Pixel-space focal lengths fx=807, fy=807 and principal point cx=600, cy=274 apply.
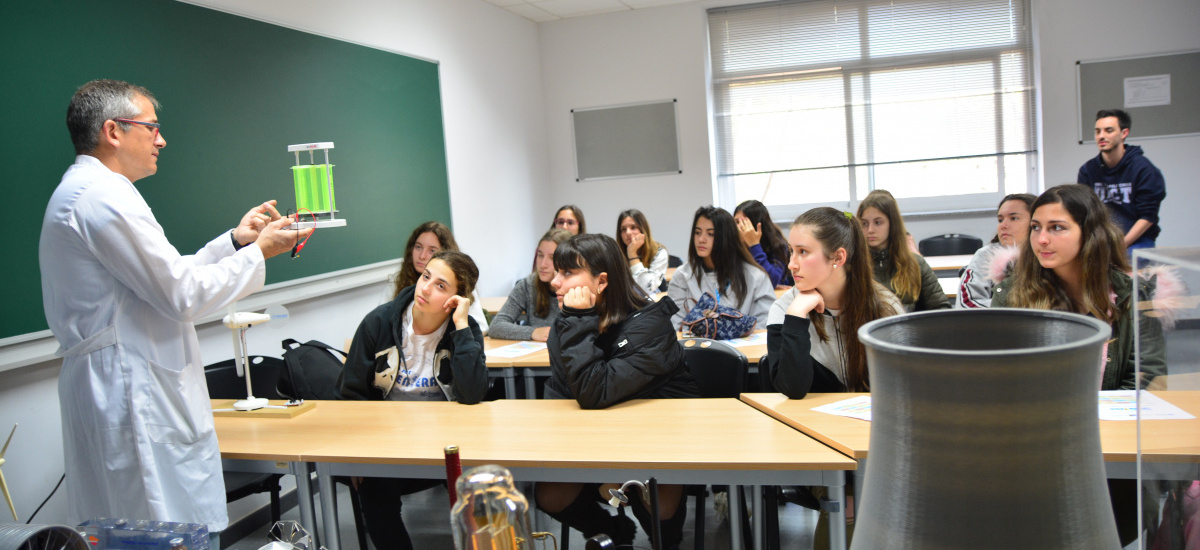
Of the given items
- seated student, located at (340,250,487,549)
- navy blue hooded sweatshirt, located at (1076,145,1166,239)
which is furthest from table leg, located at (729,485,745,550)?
navy blue hooded sweatshirt, located at (1076,145,1166,239)

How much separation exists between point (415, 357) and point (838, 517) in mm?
1619

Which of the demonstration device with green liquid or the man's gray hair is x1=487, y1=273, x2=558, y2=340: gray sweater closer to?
the demonstration device with green liquid

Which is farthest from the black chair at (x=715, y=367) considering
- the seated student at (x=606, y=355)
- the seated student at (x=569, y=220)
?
the seated student at (x=569, y=220)

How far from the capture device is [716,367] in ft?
9.37

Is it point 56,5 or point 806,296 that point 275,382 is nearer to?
point 56,5

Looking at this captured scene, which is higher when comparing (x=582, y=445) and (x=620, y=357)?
(x=620, y=357)

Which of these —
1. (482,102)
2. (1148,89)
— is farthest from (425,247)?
(1148,89)

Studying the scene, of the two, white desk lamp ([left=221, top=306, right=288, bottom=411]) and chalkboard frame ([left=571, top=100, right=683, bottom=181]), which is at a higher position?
chalkboard frame ([left=571, top=100, right=683, bottom=181])

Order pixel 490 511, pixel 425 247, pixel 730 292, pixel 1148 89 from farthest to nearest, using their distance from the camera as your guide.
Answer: pixel 1148 89 < pixel 730 292 < pixel 425 247 < pixel 490 511

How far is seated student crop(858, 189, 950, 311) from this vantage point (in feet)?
11.8

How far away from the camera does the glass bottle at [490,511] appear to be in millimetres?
896

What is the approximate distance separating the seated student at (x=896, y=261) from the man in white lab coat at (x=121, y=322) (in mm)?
2705

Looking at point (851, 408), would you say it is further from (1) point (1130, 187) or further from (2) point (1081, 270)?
(1) point (1130, 187)

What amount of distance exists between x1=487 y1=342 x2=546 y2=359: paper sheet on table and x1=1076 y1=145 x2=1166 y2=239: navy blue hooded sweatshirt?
3706 millimetres
